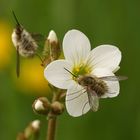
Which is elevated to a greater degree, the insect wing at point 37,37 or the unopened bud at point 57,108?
the insect wing at point 37,37

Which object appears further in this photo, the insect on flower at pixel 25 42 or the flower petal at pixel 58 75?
the insect on flower at pixel 25 42

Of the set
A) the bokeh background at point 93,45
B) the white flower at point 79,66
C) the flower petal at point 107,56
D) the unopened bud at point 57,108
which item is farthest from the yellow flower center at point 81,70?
the bokeh background at point 93,45

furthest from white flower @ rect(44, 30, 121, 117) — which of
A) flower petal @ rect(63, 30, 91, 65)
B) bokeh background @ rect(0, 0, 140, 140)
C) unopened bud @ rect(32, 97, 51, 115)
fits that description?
bokeh background @ rect(0, 0, 140, 140)

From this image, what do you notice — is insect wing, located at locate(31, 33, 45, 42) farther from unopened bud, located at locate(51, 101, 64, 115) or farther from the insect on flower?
unopened bud, located at locate(51, 101, 64, 115)

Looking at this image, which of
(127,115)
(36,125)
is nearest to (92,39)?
(127,115)

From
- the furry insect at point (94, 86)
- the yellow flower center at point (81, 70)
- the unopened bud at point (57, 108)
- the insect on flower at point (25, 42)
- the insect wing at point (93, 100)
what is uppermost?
the insect on flower at point (25, 42)

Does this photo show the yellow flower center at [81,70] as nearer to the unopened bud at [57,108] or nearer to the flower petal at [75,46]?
the flower petal at [75,46]

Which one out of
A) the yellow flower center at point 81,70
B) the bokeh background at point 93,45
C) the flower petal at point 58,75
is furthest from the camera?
the bokeh background at point 93,45
